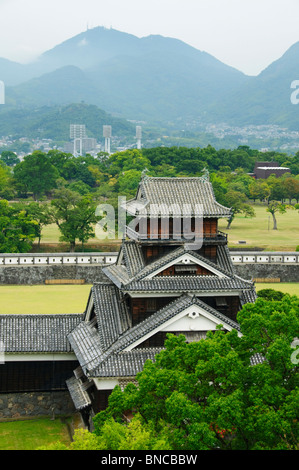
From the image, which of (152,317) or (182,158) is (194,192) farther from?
(182,158)

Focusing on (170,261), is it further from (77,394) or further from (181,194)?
(77,394)

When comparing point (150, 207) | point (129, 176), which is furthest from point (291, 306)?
point (129, 176)

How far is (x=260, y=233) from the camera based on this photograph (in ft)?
174

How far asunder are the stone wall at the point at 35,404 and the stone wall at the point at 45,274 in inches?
684

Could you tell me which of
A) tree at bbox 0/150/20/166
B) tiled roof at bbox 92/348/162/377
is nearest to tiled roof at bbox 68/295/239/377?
tiled roof at bbox 92/348/162/377

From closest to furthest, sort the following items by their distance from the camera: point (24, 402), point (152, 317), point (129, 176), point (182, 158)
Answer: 1. point (152, 317)
2. point (24, 402)
3. point (129, 176)
4. point (182, 158)

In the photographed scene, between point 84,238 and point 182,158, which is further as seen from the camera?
point 182,158

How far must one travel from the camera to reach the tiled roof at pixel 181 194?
1906 centimetres

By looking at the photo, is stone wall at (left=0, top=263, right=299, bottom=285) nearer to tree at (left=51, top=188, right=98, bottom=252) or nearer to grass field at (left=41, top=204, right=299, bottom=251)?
tree at (left=51, top=188, right=98, bottom=252)

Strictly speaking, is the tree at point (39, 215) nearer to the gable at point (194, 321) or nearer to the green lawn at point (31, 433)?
the green lawn at point (31, 433)

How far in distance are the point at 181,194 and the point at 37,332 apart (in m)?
5.53

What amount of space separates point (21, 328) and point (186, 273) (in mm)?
4896

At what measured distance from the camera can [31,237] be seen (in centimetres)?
4175

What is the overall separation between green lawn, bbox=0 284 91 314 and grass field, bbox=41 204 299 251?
10801mm
